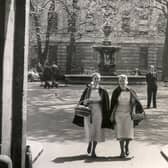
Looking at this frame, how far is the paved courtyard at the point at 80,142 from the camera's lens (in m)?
12.0

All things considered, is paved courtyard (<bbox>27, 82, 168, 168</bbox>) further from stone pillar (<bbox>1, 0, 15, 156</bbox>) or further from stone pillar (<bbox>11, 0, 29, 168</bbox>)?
stone pillar (<bbox>1, 0, 15, 156</bbox>)

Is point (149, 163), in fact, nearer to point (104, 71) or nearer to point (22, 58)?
point (22, 58)

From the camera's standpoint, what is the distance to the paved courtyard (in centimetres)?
1197

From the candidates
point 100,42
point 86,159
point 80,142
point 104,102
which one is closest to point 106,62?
point 100,42

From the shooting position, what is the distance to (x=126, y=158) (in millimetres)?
12531

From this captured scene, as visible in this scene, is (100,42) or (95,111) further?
(100,42)

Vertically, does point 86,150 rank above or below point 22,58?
below

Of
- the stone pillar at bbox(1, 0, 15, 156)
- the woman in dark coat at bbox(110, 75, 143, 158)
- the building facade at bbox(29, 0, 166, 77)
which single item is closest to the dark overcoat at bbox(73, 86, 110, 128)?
the woman in dark coat at bbox(110, 75, 143, 158)

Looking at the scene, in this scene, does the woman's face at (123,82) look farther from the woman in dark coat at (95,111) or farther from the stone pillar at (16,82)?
the stone pillar at (16,82)

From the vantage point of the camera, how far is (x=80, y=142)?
1495 cm

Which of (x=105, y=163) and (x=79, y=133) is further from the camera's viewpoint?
(x=79, y=133)

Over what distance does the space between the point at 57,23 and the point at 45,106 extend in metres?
38.9

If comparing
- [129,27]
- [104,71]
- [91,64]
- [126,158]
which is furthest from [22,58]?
[91,64]

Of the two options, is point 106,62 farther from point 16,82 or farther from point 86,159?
point 16,82
